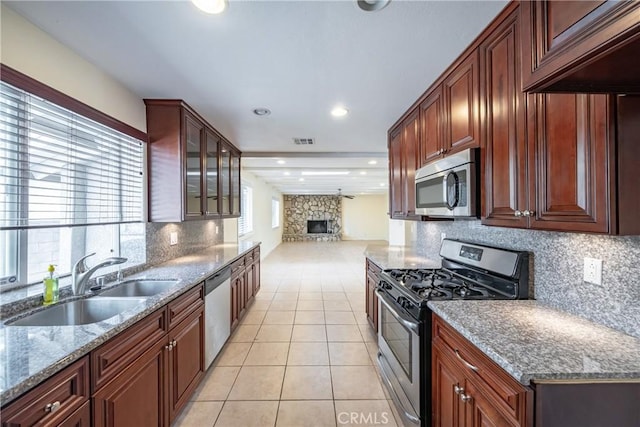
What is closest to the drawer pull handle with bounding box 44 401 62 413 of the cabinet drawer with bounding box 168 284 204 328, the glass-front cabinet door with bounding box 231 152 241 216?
the cabinet drawer with bounding box 168 284 204 328

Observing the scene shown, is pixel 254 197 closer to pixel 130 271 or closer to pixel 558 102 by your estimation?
pixel 130 271

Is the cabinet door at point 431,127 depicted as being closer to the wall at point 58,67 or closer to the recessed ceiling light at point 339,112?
the recessed ceiling light at point 339,112

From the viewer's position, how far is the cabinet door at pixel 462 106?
167 cm

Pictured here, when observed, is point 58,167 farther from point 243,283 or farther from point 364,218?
point 364,218

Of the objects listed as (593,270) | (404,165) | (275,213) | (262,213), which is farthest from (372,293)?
(275,213)

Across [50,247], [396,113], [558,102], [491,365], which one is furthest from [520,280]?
[50,247]

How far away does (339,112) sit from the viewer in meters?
2.74

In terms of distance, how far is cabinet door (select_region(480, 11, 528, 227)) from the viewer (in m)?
1.32

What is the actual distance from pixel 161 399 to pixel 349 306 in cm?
285

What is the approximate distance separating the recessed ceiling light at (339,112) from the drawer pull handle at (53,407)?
2.58m

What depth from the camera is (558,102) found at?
113 cm

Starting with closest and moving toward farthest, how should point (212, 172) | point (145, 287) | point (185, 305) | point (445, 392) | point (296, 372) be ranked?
point (445, 392) < point (185, 305) < point (145, 287) < point (296, 372) < point (212, 172)

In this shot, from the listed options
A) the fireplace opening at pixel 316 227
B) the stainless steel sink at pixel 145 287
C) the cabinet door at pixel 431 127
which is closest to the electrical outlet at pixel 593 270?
the cabinet door at pixel 431 127

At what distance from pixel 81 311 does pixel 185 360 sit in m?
0.70
